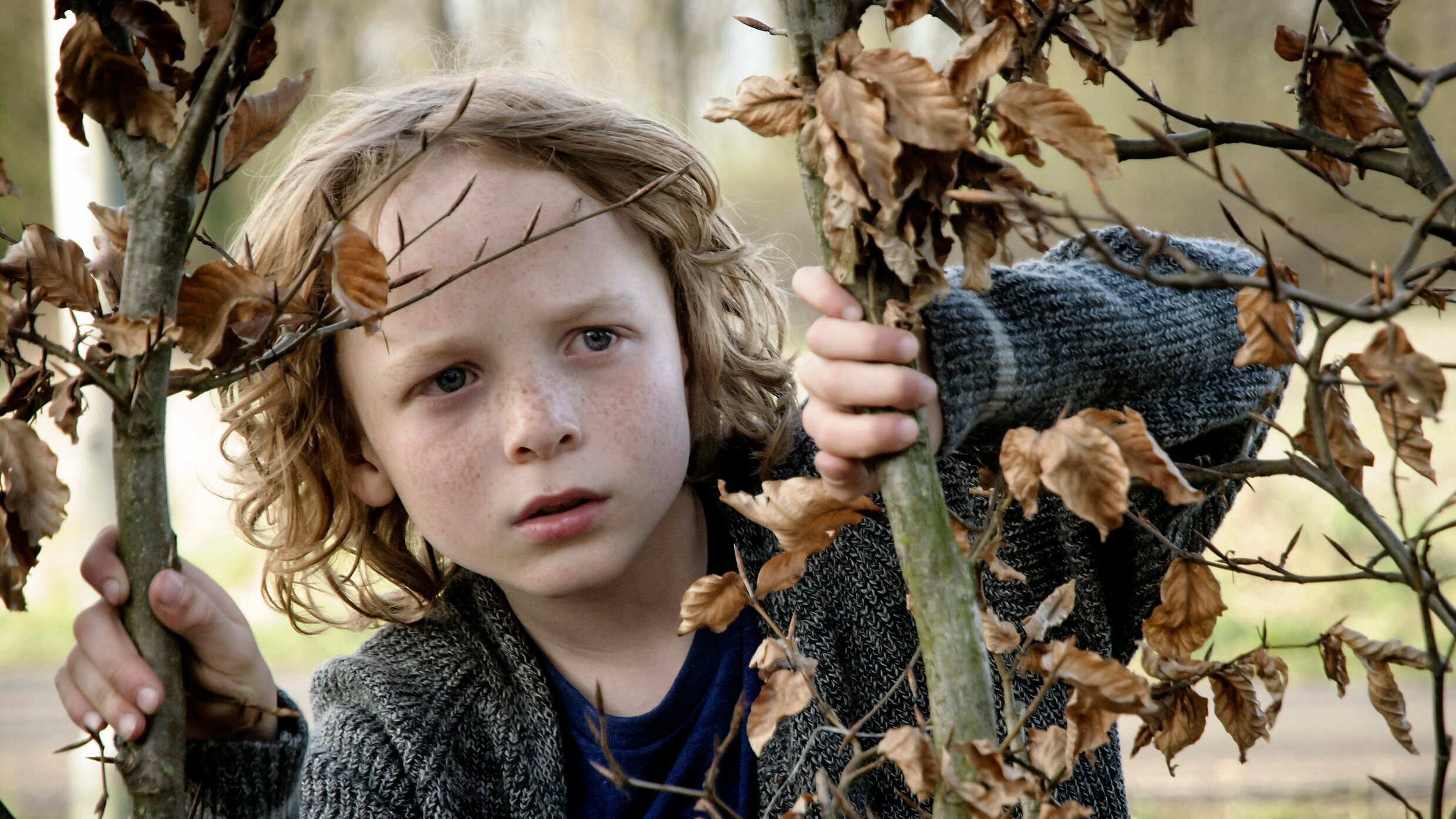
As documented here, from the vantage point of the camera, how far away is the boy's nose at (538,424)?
116cm

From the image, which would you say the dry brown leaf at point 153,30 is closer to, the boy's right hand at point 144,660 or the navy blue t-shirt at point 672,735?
the boy's right hand at point 144,660

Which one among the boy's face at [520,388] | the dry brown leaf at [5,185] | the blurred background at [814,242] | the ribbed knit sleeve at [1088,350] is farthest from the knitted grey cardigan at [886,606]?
the blurred background at [814,242]

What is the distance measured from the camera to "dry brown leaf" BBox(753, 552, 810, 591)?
27.8 inches

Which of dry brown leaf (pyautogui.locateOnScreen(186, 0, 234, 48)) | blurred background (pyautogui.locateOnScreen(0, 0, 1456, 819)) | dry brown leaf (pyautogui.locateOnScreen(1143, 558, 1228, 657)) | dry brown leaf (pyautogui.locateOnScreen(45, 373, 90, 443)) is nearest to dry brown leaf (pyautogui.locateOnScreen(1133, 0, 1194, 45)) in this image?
dry brown leaf (pyautogui.locateOnScreen(1143, 558, 1228, 657))

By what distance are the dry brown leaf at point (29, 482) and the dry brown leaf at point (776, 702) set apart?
0.39 m

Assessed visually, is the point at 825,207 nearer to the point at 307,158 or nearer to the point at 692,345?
the point at 692,345

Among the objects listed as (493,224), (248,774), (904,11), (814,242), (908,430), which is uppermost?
(814,242)

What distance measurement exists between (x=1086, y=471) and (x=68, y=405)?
543 mm

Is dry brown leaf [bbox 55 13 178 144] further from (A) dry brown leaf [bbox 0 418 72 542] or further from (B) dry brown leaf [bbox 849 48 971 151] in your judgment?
(B) dry brown leaf [bbox 849 48 971 151]

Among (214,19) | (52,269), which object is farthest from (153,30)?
(52,269)

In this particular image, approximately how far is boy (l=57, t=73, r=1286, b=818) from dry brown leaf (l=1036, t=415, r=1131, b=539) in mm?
429

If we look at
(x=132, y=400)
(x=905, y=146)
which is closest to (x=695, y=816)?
(x=132, y=400)

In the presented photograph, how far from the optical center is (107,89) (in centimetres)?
66

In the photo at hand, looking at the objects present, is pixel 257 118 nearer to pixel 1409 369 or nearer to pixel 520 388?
pixel 520 388
